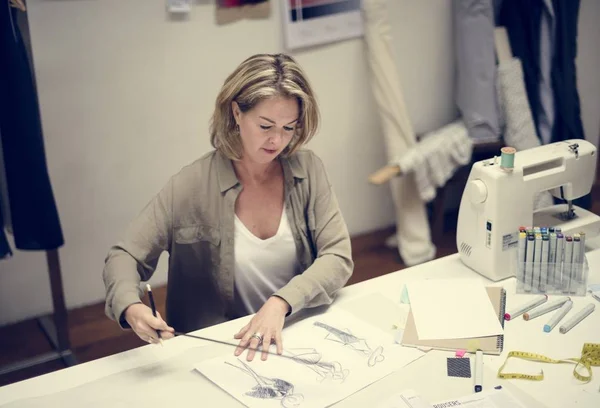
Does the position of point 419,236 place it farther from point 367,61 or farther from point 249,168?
point 249,168

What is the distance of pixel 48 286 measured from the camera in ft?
9.86

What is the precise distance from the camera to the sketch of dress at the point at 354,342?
5.06 ft

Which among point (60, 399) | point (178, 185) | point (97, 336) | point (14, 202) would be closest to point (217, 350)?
point (60, 399)

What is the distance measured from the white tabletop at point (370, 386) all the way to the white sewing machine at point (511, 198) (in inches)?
8.8

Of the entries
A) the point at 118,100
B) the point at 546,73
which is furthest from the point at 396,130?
the point at 118,100

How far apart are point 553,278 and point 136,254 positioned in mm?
1004

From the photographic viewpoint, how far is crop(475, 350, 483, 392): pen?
1.44 m

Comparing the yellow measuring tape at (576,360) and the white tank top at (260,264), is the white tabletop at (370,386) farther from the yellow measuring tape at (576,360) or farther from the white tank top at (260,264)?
the white tank top at (260,264)

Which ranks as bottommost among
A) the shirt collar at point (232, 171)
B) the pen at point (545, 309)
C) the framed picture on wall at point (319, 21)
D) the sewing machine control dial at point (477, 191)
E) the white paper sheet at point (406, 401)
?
the white paper sheet at point (406, 401)

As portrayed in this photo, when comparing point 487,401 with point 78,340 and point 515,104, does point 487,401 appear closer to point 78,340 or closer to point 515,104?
point 78,340

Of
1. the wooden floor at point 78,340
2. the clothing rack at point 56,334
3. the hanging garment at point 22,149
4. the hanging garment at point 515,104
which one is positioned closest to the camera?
the hanging garment at point 22,149

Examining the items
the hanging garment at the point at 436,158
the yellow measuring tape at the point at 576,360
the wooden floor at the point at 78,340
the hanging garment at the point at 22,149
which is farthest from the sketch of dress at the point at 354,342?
the hanging garment at the point at 436,158

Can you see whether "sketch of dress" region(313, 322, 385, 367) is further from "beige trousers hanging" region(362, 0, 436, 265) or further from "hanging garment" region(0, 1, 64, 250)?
"beige trousers hanging" region(362, 0, 436, 265)

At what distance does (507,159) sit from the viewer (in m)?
1.78
